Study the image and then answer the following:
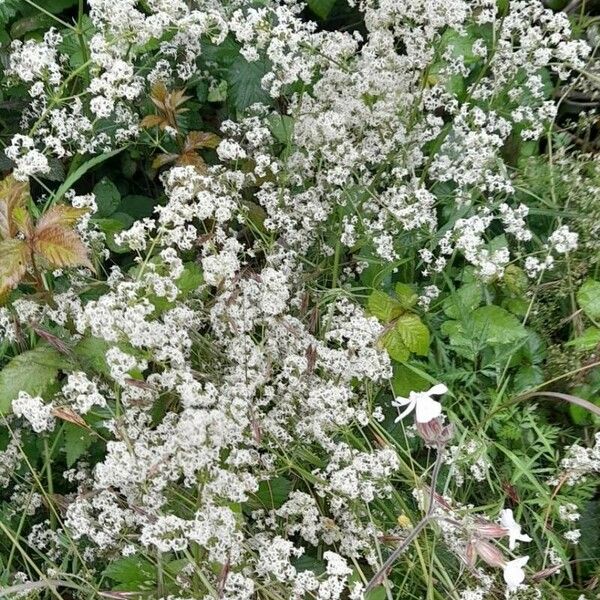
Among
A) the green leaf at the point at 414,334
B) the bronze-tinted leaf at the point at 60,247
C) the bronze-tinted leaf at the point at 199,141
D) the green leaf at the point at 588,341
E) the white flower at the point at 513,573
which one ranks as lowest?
the green leaf at the point at 414,334

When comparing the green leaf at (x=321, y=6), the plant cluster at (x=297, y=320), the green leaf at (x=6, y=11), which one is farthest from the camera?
the green leaf at (x=321, y=6)

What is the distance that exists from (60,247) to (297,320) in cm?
45

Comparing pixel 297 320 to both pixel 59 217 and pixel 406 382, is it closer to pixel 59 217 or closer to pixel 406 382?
pixel 406 382

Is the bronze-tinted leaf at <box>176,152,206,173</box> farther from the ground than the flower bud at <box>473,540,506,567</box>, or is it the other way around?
the bronze-tinted leaf at <box>176,152,206,173</box>

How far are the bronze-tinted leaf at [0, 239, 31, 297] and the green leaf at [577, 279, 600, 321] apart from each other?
1055mm

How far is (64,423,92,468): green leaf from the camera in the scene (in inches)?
55.2

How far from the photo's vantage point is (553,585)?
1.47 metres

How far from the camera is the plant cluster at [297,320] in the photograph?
4.08 feet

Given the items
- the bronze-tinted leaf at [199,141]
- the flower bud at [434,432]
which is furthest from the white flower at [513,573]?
the bronze-tinted leaf at [199,141]

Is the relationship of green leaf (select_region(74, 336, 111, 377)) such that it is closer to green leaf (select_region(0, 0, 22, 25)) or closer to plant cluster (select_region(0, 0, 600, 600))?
plant cluster (select_region(0, 0, 600, 600))

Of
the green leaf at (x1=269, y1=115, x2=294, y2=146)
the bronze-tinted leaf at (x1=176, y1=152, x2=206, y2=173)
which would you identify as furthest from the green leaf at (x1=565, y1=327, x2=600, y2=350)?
the bronze-tinted leaf at (x1=176, y1=152, x2=206, y2=173)

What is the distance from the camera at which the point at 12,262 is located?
4.20 ft

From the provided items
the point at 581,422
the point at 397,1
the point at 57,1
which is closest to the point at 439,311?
the point at 581,422

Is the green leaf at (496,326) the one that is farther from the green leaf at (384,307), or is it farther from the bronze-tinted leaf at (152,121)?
the bronze-tinted leaf at (152,121)
